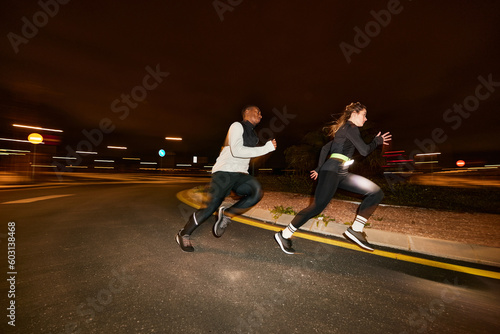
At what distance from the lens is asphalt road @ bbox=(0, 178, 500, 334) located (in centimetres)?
161

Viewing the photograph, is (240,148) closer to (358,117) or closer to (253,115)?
(253,115)

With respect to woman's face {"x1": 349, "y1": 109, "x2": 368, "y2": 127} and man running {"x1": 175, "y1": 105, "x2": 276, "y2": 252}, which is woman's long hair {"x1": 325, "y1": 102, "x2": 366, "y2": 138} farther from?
man running {"x1": 175, "y1": 105, "x2": 276, "y2": 252}

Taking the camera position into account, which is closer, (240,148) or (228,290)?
(228,290)

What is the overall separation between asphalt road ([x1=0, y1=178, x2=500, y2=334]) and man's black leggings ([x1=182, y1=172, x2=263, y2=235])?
0.42 m

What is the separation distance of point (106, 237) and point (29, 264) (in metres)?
0.98

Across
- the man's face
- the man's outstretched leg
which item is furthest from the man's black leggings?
the man's face

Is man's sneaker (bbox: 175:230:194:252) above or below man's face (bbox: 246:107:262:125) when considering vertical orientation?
below

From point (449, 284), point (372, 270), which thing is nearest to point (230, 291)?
point (372, 270)

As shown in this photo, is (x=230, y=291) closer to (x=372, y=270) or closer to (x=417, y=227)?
(x=372, y=270)

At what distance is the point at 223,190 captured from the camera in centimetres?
292

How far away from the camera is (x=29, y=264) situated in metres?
2.46

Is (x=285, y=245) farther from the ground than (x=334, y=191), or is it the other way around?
(x=334, y=191)

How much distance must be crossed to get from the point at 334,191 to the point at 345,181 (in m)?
0.27

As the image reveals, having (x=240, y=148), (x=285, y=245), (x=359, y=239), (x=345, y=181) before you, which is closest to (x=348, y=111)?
(x=345, y=181)
